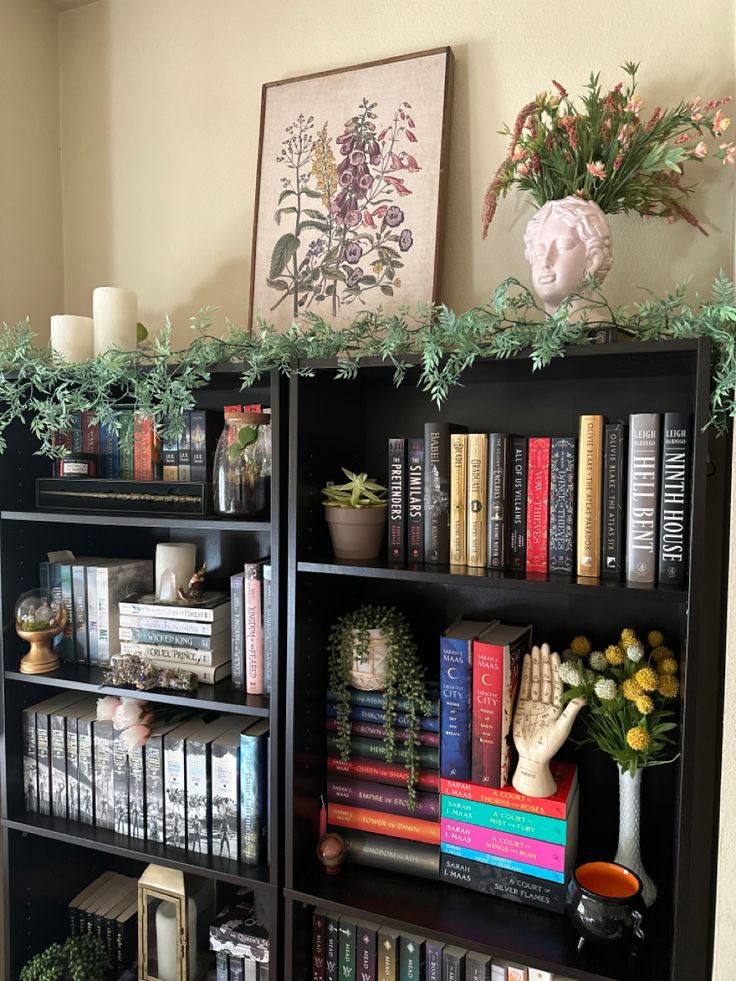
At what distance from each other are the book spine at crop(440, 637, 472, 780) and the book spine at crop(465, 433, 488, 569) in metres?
0.17

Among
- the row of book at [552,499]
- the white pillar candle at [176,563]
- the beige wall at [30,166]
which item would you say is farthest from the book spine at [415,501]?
the beige wall at [30,166]

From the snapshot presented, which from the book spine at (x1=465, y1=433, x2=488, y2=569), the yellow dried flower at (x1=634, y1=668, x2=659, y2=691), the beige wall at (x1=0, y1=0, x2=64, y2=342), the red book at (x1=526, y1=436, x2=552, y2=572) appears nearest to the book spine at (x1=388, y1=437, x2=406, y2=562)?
the book spine at (x1=465, y1=433, x2=488, y2=569)

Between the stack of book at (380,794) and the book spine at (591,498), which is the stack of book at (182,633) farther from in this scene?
the book spine at (591,498)

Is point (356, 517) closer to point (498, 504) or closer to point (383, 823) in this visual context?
point (498, 504)

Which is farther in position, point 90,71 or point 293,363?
point 90,71

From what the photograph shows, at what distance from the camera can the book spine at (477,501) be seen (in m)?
1.28

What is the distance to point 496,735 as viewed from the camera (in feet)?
4.25

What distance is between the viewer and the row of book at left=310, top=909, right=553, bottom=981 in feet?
4.25

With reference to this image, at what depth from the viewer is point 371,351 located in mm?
1254

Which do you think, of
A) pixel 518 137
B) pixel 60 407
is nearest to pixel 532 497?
pixel 518 137

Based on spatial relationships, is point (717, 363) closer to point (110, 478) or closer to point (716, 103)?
point (716, 103)

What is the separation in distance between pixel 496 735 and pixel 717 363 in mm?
749

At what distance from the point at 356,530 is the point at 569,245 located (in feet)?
2.08

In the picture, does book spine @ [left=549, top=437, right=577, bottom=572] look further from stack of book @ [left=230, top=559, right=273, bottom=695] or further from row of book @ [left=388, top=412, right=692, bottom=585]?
stack of book @ [left=230, top=559, right=273, bottom=695]
